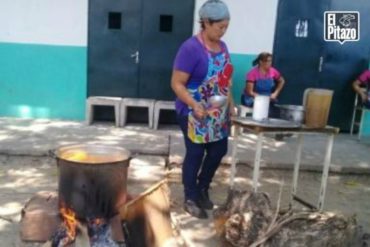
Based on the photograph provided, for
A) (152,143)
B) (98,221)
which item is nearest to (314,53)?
(152,143)

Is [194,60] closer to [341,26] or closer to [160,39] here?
[160,39]

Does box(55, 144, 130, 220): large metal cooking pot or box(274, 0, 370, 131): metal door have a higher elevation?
box(274, 0, 370, 131): metal door

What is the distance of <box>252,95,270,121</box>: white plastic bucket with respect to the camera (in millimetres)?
3596

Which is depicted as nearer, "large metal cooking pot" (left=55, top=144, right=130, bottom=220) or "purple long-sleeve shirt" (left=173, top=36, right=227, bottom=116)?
"large metal cooking pot" (left=55, top=144, right=130, bottom=220)

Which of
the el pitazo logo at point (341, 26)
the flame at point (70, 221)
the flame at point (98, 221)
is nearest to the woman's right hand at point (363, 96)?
the el pitazo logo at point (341, 26)

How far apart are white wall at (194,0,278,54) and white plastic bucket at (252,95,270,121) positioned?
3.40 m

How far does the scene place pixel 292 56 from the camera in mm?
6996

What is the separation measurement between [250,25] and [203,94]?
3.56 metres

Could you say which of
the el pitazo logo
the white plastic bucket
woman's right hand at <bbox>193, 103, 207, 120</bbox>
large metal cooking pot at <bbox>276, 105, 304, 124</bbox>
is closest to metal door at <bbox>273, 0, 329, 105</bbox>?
the el pitazo logo

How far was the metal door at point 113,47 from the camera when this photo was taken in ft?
22.2

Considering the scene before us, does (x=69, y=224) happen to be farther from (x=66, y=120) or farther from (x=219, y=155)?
(x=66, y=120)

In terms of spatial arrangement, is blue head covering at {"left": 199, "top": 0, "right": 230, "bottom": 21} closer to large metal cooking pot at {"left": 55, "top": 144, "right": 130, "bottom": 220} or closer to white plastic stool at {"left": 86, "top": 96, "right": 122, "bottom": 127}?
large metal cooking pot at {"left": 55, "top": 144, "right": 130, "bottom": 220}

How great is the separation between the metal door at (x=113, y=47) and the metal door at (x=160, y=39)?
12 centimetres

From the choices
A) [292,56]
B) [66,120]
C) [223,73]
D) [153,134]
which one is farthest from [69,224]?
[292,56]
